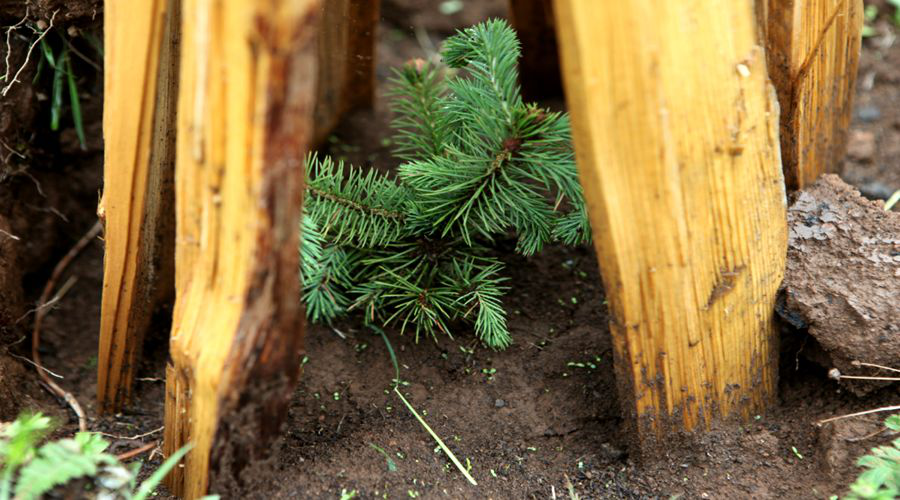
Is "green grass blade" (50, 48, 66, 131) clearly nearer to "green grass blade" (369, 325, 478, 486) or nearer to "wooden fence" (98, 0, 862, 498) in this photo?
"wooden fence" (98, 0, 862, 498)

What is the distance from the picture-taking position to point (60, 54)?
2.02 meters

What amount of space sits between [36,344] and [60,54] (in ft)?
2.40

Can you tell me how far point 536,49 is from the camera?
258cm

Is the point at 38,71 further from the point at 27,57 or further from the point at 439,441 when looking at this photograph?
the point at 439,441

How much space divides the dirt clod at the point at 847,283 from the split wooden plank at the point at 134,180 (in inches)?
51.0

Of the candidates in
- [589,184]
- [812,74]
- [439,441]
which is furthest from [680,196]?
[439,441]

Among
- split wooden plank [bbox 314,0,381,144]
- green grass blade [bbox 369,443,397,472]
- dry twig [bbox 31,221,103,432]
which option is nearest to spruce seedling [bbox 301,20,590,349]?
green grass blade [bbox 369,443,397,472]

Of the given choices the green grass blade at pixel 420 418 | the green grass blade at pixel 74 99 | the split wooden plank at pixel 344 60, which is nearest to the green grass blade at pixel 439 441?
the green grass blade at pixel 420 418

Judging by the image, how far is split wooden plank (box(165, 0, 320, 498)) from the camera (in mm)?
1156

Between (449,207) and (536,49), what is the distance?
1.03 m

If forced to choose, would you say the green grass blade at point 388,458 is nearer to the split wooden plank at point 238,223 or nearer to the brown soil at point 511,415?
the brown soil at point 511,415

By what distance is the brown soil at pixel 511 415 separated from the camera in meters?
1.59

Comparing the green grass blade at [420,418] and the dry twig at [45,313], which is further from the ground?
the dry twig at [45,313]

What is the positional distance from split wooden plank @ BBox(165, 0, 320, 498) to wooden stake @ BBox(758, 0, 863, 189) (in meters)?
0.89
